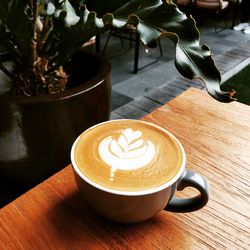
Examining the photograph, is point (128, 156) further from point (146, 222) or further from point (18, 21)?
point (18, 21)

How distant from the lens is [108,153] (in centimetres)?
43

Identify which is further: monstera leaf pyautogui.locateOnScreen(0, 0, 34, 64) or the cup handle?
monstera leaf pyautogui.locateOnScreen(0, 0, 34, 64)

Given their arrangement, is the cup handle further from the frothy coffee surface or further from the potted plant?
the potted plant

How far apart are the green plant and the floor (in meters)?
0.76

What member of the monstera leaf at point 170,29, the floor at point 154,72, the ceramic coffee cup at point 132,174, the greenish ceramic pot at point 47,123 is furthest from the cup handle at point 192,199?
the floor at point 154,72

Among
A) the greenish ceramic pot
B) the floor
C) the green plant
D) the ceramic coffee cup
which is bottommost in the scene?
the floor

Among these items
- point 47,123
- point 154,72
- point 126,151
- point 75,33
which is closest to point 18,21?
point 75,33

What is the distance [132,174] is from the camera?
40 centimetres

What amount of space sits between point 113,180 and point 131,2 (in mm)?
A: 344

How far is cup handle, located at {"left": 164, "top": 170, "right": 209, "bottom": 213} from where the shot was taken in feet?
1.35

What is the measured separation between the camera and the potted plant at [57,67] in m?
0.49

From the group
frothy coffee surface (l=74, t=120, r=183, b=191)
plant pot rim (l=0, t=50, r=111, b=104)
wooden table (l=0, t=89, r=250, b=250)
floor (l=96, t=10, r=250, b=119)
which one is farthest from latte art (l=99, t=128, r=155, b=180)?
floor (l=96, t=10, r=250, b=119)

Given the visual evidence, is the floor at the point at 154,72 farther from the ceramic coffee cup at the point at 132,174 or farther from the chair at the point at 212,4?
the ceramic coffee cup at the point at 132,174

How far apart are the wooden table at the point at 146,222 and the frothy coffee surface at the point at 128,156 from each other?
0.32ft
